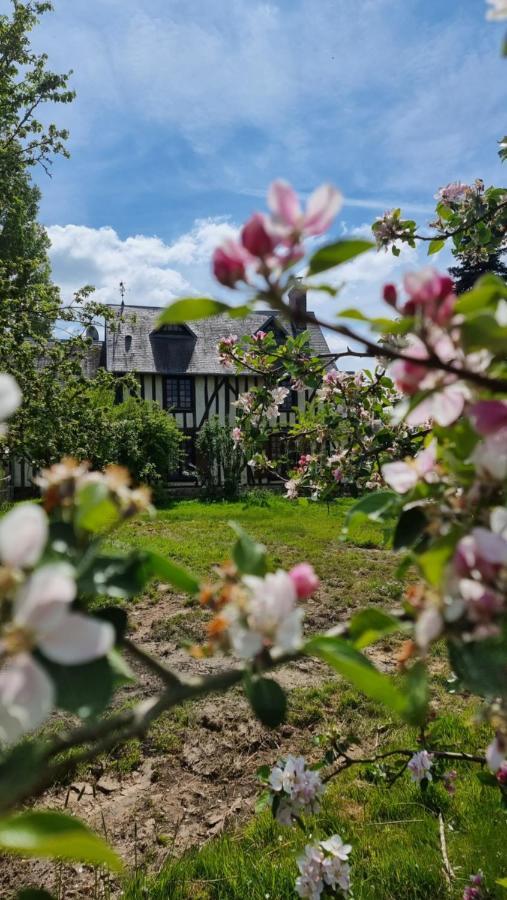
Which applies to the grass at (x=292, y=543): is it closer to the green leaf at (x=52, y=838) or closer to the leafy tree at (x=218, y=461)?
the green leaf at (x=52, y=838)

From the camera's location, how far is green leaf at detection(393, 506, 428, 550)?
69cm

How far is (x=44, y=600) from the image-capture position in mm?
400

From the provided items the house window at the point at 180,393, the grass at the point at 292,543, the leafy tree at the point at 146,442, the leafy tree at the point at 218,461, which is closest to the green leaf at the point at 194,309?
→ the grass at the point at 292,543

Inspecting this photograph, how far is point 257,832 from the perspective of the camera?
2594 mm

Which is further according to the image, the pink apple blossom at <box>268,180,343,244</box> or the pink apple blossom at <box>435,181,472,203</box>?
the pink apple blossom at <box>435,181,472,203</box>

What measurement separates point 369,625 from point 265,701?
0.12 meters

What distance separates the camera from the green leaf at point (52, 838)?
0.35 meters

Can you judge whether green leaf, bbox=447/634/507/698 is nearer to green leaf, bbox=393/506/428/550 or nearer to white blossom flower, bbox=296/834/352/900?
green leaf, bbox=393/506/428/550

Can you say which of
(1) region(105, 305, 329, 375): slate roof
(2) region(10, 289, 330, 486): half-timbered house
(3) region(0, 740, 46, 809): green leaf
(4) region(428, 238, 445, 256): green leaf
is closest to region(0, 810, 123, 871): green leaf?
(3) region(0, 740, 46, 809): green leaf

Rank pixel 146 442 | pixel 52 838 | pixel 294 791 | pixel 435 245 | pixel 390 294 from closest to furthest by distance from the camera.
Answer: pixel 52 838, pixel 390 294, pixel 294 791, pixel 435 245, pixel 146 442

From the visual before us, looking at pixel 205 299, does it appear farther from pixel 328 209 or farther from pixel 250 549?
pixel 250 549

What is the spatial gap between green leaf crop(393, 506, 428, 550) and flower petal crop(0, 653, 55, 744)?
0.42 meters

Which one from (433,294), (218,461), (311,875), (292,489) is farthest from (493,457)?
(218,461)

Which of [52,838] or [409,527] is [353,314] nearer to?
[409,527]
